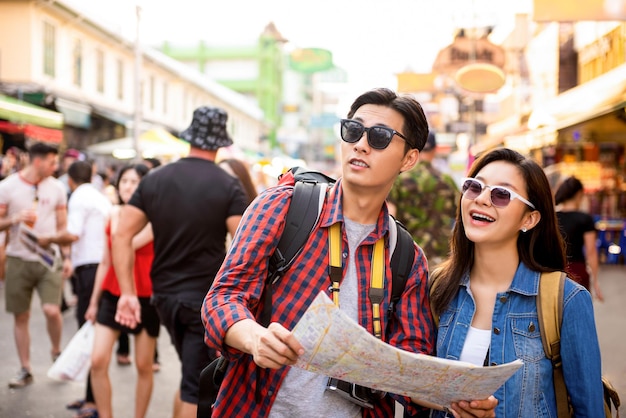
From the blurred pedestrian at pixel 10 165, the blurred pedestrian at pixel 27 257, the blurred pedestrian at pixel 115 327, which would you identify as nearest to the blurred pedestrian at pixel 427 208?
the blurred pedestrian at pixel 115 327

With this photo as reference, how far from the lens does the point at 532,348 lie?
8.73 feet

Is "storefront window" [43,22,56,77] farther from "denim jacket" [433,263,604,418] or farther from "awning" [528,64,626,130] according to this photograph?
"denim jacket" [433,263,604,418]

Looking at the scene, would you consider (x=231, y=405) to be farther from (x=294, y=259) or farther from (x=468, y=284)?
(x=468, y=284)

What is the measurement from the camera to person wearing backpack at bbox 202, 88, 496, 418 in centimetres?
242

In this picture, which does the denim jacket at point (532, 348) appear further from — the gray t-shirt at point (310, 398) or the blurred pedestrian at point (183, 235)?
the blurred pedestrian at point (183, 235)

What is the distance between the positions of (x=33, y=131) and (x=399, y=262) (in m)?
15.6

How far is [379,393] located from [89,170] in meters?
5.71

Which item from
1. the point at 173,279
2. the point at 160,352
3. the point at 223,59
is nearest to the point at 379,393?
the point at 173,279

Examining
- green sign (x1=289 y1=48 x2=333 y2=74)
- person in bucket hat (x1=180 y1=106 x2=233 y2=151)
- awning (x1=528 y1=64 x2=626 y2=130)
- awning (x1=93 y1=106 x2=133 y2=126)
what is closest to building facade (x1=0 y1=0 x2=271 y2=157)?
awning (x1=93 y1=106 x2=133 y2=126)

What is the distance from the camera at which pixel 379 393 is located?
2602 millimetres

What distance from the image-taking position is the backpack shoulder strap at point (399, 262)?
8.64 ft

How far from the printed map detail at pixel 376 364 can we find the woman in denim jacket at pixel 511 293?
0.53m

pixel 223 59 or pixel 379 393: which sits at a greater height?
pixel 223 59

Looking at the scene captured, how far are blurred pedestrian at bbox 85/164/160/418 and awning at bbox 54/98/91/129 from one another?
1695 centimetres
